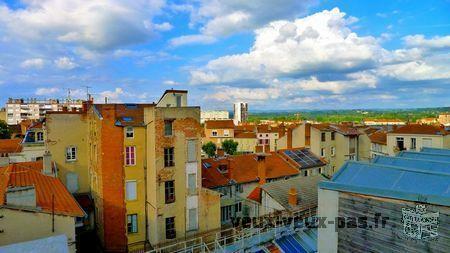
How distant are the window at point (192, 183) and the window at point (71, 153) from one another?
12971mm

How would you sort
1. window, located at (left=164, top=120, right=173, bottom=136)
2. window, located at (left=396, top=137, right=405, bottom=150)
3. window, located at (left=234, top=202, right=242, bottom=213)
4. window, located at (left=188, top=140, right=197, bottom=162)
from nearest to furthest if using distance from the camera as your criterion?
window, located at (left=164, top=120, right=173, bottom=136) → window, located at (left=188, top=140, right=197, bottom=162) → window, located at (left=234, top=202, right=242, bottom=213) → window, located at (left=396, top=137, right=405, bottom=150)

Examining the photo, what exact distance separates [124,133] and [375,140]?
137 feet

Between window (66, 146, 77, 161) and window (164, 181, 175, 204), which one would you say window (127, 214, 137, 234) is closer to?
window (164, 181, 175, 204)

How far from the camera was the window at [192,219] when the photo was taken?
27.9m

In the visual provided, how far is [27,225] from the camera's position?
1761 cm

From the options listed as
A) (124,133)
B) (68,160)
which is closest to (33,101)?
(68,160)

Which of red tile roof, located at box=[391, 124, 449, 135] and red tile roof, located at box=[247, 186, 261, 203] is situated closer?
red tile roof, located at box=[247, 186, 261, 203]

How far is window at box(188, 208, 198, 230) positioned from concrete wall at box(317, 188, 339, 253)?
14.4m

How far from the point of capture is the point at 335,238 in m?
15.0

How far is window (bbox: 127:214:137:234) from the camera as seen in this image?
27.5m

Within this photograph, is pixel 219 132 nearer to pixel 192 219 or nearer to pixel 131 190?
pixel 192 219

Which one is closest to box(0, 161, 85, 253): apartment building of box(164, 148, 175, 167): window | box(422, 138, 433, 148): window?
box(164, 148, 175, 167): window

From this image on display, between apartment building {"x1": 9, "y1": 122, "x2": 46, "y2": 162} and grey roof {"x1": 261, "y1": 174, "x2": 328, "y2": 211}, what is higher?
→ apartment building {"x1": 9, "y1": 122, "x2": 46, "y2": 162}

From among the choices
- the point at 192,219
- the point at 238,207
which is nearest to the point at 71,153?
the point at 192,219
